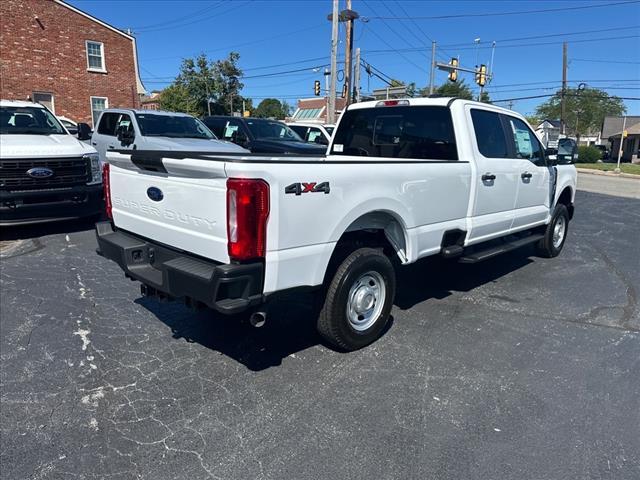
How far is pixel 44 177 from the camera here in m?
6.92

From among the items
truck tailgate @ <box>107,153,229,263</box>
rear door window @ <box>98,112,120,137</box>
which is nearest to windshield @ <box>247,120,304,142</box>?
rear door window @ <box>98,112,120,137</box>

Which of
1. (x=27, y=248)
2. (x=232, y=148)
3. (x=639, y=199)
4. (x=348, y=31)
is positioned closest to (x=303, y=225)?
(x=27, y=248)

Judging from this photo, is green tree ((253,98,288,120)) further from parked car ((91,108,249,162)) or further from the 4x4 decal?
the 4x4 decal

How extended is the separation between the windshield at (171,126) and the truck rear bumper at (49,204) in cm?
229

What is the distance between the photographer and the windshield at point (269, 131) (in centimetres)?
1213

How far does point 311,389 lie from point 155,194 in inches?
71.1

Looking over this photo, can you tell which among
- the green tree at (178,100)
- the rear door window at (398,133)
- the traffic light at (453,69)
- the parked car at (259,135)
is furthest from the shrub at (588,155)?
the rear door window at (398,133)

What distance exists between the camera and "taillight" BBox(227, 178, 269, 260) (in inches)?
109

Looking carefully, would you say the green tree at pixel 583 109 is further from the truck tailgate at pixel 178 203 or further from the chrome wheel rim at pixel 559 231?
the truck tailgate at pixel 178 203

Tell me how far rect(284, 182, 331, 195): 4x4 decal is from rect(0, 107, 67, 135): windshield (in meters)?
6.96

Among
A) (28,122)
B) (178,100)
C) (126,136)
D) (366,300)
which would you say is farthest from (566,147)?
(178,100)

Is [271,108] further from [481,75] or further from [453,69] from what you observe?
[453,69]

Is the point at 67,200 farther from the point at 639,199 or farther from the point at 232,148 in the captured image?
the point at 639,199

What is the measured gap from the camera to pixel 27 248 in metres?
6.63
